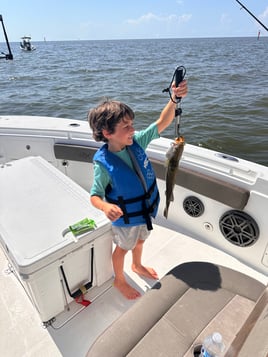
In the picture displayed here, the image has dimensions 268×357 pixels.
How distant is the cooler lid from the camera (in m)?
1.44

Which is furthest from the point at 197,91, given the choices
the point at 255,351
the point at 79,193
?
the point at 255,351

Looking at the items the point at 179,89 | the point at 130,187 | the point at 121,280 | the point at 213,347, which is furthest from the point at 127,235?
the point at 179,89

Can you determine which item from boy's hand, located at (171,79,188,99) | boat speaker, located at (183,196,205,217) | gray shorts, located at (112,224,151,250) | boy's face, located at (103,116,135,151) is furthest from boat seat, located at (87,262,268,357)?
boy's hand, located at (171,79,188,99)

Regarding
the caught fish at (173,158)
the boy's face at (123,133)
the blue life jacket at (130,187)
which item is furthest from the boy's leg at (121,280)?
the boy's face at (123,133)

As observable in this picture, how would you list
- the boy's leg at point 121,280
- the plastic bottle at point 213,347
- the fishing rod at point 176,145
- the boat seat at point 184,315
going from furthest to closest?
the boy's leg at point 121,280 → the fishing rod at point 176,145 → the boat seat at point 184,315 → the plastic bottle at point 213,347

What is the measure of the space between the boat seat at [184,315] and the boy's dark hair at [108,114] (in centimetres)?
103

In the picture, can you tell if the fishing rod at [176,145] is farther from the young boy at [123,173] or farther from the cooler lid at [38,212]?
the cooler lid at [38,212]

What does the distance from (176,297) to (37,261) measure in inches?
32.9

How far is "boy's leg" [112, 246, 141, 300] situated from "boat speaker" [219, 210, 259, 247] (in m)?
0.95

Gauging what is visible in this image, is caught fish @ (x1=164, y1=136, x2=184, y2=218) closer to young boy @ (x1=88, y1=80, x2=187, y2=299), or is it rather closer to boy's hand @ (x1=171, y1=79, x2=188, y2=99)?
young boy @ (x1=88, y1=80, x2=187, y2=299)

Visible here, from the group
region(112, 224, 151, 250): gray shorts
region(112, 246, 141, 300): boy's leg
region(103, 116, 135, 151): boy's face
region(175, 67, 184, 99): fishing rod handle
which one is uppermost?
region(175, 67, 184, 99): fishing rod handle

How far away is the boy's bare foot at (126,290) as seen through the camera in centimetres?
197

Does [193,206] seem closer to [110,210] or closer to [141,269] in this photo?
[141,269]

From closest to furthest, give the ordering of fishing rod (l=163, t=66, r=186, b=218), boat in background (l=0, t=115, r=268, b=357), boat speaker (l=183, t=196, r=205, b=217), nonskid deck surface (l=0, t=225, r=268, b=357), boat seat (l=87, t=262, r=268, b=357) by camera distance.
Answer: boat seat (l=87, t=262, r=268, b=357), boat in background (l=0, t=115, r=268, b=357), fishing rod (l=163, t=66, r=186, b=218), nonskid deck surface (l=0, t=225, r=268, b=357), boat speaker (l=183, t=196, r=205, b=217)
